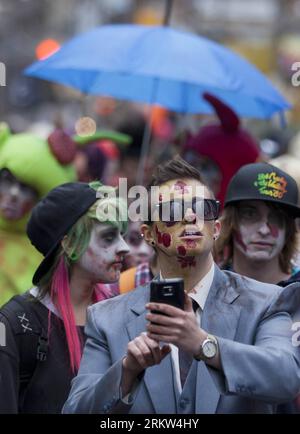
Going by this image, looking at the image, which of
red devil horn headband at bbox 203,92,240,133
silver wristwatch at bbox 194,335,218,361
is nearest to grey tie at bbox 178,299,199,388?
silver wristwatch at bbox 194,335,218,361

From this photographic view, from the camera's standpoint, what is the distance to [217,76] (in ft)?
23.5

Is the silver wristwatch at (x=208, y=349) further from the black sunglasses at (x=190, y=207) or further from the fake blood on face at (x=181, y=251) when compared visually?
the black sunglasses at (x=190, y=207)

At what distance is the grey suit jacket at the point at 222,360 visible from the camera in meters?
3.60

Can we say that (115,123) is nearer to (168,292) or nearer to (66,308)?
(66,308)

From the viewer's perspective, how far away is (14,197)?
21.2ft

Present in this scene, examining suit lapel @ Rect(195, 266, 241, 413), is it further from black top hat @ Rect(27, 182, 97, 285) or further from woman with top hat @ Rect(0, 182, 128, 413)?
black top hat @ Rect(27, 182, 97, 285)

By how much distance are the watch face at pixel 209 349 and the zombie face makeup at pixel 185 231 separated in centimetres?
50

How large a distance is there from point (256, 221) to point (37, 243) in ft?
3.53

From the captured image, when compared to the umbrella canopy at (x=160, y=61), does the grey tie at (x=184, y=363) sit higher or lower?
lower

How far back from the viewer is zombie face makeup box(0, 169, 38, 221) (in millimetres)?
6363

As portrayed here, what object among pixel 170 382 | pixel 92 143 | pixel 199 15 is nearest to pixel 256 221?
pixel 170 382

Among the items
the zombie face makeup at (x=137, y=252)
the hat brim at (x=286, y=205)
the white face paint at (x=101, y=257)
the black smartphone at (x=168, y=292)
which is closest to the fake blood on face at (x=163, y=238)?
the black smartphone at (x=168, y=292)

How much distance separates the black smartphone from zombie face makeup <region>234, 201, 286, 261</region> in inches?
76.2

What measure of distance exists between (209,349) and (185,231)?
60 centimetres
